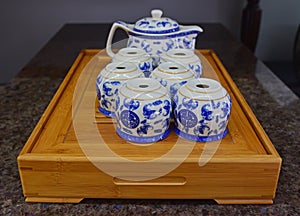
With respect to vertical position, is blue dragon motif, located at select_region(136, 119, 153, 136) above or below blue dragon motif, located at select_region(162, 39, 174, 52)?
below

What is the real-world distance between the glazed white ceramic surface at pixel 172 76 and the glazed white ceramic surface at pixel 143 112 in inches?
3.4

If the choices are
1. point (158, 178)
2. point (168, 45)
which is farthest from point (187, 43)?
point (158, 178)

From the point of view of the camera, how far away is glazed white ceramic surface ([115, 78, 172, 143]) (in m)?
0.62

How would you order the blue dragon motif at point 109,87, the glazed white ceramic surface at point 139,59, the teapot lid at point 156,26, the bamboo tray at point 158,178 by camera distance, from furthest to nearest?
the teapot lid at point 156,26 → the glazed white ceramic surface at point 139,59 → the blue dragon motif at point 109,87 → the bamboo tray at point 158,178

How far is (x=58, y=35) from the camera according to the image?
163 centimetres

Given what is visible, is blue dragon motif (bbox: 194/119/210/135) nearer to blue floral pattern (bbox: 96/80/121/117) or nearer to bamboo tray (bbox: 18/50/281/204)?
bamboo tray (bbox: 18/50/281/204)

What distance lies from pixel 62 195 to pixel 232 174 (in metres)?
0.28

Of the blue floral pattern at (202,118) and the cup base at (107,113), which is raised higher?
the blue floral pattern at (202,118)

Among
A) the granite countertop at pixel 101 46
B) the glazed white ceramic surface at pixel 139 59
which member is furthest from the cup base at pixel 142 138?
the glazed white ceramic surface at pixel 139 59

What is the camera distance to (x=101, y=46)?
1.44 m

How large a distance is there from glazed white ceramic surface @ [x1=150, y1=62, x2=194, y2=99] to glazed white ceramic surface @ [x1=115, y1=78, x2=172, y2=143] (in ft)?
0.28

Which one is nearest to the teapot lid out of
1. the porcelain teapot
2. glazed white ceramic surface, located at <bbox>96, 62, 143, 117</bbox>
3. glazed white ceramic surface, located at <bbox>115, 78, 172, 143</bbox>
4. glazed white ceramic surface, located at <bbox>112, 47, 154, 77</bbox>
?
the porcelain teapot

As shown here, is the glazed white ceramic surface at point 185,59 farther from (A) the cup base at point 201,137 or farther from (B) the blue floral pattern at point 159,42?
(A) the cup base at point 201,137

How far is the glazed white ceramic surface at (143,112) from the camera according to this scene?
24.3 inches
